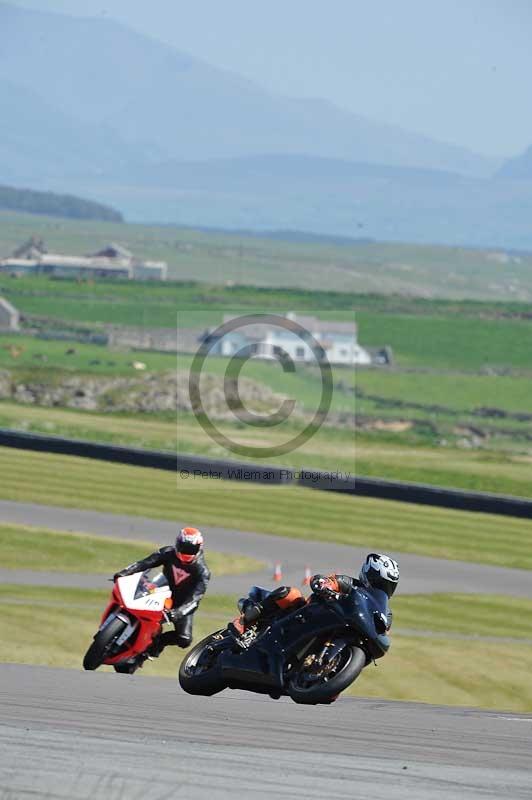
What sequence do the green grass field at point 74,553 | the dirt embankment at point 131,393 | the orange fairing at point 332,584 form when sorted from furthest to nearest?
the dirt embankment at point 131,393, the green grass field at point 74,553, the orange fairing at point 332,584

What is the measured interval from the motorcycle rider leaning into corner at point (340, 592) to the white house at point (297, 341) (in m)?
103

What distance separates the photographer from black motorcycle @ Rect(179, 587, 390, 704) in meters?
12.1

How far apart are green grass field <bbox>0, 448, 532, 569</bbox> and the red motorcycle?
21258 millimetres

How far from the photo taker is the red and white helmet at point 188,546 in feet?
53.6

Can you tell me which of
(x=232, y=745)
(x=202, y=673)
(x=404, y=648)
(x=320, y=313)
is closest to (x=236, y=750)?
(x=232, y=745)

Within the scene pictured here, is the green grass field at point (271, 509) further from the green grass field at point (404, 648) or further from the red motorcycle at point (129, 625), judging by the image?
the red motorcycle at point (129, 625)

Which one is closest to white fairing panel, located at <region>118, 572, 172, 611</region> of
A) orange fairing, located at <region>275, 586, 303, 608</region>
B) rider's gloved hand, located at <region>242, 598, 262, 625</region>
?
rider's gloved hand, located at <region>242, 598, 262, 625</region>

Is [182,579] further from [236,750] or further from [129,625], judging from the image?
[236,750]

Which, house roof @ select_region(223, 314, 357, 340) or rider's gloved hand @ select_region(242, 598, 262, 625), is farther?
house roof @ select_region(223, 314, 357, 340)

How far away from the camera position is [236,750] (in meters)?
8.95

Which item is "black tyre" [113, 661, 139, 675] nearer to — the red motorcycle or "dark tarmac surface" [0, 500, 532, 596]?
the red motorcycle

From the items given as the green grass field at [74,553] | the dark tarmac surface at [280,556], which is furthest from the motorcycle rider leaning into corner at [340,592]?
the green grass field at [74,553]

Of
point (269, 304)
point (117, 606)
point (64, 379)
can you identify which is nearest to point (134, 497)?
point (117, 606)

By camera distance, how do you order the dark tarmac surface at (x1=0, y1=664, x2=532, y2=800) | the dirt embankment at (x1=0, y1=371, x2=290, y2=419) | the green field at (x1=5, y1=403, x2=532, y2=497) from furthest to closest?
1. the dirt embankment at (x1=0, y1=371, x2=290, y2=419)
2. the green field at (x1=5, y1=403, x2=532, y2=497)
3. the dark tarmac surface at (x1=0, y1=664, x2=532, y2=800)
